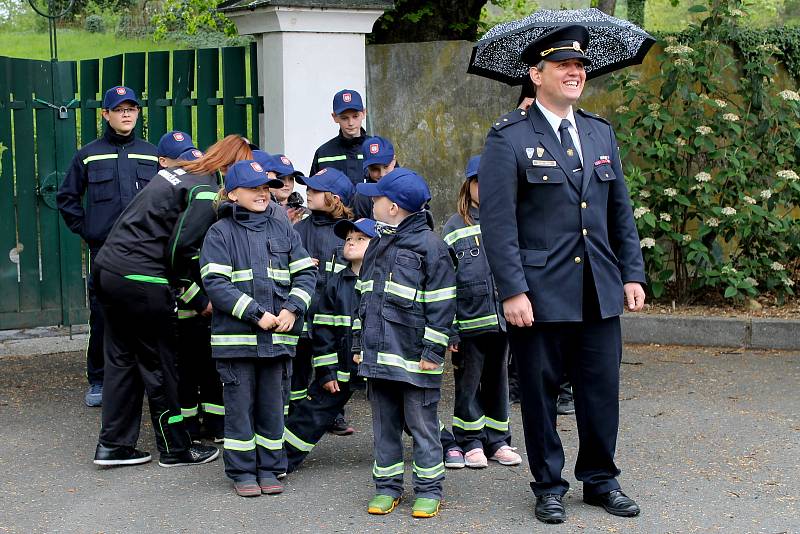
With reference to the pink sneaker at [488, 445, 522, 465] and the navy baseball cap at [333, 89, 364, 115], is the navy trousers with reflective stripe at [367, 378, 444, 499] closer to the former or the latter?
the pink sneaker at [488, 445, 522, 465]

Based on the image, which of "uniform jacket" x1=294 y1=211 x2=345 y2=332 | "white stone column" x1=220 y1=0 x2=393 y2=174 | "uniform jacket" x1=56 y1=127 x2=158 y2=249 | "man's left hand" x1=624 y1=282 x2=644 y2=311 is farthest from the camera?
"white stone column" x1=220 y1=0 x2=393 y2=174

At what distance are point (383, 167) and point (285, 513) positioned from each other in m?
2.38

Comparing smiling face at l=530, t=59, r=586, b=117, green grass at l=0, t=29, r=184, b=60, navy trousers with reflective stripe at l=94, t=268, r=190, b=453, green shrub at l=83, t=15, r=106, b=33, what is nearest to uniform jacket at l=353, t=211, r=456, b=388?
smiling face at l=530, t=59, r=586, b=117

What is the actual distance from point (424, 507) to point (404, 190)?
1386mm

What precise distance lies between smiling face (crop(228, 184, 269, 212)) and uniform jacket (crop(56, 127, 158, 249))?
76.7 inches

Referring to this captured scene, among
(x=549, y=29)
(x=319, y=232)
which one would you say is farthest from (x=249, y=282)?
(x=549, y=29)

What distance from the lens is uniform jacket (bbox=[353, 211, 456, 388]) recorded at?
5.30 m

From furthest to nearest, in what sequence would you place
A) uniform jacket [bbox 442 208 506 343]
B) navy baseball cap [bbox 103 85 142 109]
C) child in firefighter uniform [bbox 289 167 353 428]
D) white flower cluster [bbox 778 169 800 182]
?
white flower cluster [bbox 778 169 800 182]
navy baseball cap [bbox 103 85 142 109]
child in firefighter uniform [bbox 289 167 353 428]
uniform jacket [bbox 442 208 506 343]

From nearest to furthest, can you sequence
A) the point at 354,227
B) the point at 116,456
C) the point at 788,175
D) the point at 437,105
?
the point at 354,227, the point at 116,456, the point at 788,175, the point at 437,105

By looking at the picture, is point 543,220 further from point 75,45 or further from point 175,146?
point 75,45

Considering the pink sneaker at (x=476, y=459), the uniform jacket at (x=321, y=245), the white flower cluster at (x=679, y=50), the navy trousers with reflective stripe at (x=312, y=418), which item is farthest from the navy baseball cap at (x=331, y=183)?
the white flower cluster at (x=679, y=50)

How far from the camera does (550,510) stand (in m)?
5.16

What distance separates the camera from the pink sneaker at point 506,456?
6.06 m

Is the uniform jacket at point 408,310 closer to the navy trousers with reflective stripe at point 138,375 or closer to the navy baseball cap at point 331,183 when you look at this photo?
the navy baseball cap at point 331,183
